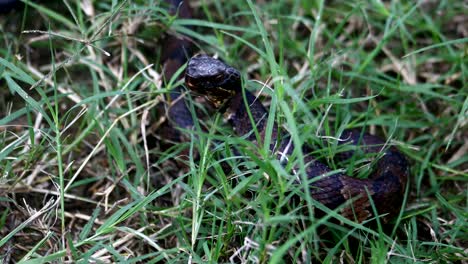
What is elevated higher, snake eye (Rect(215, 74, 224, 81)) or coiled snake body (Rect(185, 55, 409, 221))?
snake eye (Rect(215, 74, 224, 81))

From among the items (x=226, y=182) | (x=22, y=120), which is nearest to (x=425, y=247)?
(x=226, y=182)

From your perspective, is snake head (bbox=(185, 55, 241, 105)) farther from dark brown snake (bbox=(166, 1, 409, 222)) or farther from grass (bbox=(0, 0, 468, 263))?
grass (bbox=(0, 0, 468, 263))

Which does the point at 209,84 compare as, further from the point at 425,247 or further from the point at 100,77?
the point at 425,247

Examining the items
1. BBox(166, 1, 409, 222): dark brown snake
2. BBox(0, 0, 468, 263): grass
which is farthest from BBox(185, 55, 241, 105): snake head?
BBox(0, 0, 468, 263): grass

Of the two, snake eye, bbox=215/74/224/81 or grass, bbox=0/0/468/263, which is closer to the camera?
grass, bbox=0/0/468/263

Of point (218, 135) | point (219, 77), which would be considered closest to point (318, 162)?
point (218, 135)

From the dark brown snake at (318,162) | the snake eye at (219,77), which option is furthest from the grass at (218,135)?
the snake eye at (219,77)
